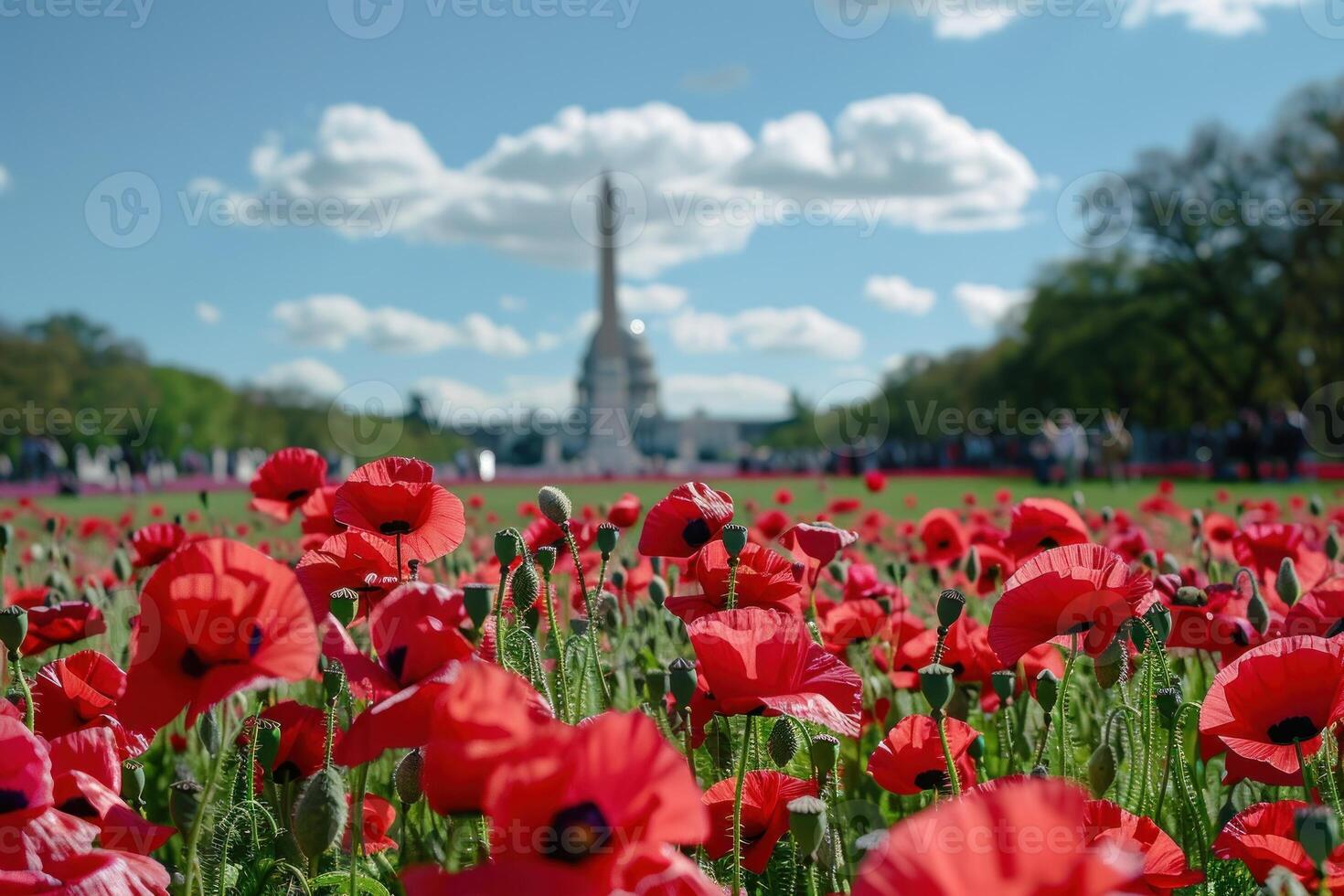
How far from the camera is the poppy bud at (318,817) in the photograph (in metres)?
1.04

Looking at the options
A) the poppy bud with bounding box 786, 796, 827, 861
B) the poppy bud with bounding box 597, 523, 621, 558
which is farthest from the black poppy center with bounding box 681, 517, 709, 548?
the poppy bud with bounding box 786, 796, 827, 861

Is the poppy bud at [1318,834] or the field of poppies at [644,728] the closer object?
the field of poppies at [644,728]

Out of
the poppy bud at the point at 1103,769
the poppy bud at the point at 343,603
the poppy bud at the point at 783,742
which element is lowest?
the poppy bud at the point at 1103,769

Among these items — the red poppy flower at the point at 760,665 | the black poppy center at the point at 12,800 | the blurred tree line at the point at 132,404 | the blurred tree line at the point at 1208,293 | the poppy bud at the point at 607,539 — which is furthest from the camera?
the blurred tree line at the point at 132,404

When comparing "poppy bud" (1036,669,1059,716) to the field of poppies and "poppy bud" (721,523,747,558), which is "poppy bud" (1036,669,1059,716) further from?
"poppy bud" (721,523,747,558)

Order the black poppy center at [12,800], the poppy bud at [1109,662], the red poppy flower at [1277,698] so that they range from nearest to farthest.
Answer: the black poppy center at [12,800]
the red poppy flower at [1277,698]
the poppy bud at [1109,662]

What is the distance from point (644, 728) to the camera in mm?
713

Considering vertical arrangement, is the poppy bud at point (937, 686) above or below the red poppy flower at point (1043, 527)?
below

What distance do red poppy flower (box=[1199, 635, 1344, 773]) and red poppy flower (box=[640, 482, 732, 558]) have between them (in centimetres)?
69

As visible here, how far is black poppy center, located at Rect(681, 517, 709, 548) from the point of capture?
174 cm

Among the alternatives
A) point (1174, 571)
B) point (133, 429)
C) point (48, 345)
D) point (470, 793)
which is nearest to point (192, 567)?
point (470, 793)

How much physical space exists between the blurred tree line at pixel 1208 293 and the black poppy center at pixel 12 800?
3419 cm

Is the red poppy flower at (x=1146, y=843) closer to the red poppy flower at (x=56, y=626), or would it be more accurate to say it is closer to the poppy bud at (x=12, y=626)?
the poppy bud at (x=12, y=626)

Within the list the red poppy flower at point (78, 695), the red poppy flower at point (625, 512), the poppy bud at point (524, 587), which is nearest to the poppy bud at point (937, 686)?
the poppy bud at point (524, 587)
